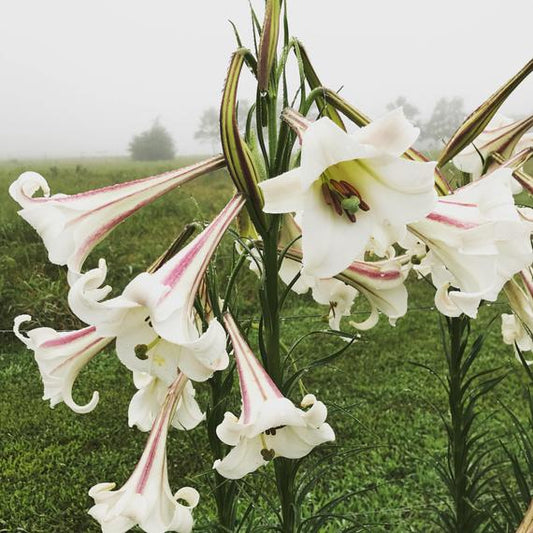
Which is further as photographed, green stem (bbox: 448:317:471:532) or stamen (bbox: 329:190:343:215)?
green stem (bbox: 448:317:471:532)

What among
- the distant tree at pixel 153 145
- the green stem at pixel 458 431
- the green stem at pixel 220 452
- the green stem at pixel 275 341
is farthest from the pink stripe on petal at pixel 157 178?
the distant tree at pixel 153 145

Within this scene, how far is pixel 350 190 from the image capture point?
2.00 ft

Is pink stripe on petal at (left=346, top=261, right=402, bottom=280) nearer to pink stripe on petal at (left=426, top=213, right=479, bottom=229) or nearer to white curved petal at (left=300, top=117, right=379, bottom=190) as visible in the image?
pink stripe on petal at (left=426, top=213, right=479, bottom=229)

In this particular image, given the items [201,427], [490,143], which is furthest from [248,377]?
[201,427]

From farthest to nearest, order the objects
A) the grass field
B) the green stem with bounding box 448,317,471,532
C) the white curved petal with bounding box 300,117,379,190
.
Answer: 1. the grass field
2. the green stem with bounding box 448,317,471,532
3. the white curved petal with bounding box 300,117,379,190

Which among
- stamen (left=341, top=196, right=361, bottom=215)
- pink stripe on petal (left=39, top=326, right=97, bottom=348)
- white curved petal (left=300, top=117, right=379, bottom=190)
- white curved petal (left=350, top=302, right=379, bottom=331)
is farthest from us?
white curved petal (left=350, top=302, right=379, bottom=331)

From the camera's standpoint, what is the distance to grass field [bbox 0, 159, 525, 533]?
2086 mm

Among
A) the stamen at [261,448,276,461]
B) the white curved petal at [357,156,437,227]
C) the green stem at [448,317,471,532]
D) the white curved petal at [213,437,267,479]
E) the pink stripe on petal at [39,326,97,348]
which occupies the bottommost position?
the green stem at [448,317,471,532]

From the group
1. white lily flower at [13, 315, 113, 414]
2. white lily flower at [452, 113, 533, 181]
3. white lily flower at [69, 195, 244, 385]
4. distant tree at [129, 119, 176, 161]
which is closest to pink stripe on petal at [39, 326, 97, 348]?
white lily flower at [13, 315, 113, 414]

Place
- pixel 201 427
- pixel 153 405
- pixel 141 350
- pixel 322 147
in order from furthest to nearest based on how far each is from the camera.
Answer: pixel 201 427 < pixel 153 405 < pixel 141 350 < pixel 322 147

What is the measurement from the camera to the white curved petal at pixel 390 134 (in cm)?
50

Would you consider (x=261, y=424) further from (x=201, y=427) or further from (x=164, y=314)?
(x=201, y=427)

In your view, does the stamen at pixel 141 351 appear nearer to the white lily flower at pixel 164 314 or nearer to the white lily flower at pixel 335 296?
the white lily flower at pixel 164 314

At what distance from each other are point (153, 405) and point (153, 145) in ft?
113
